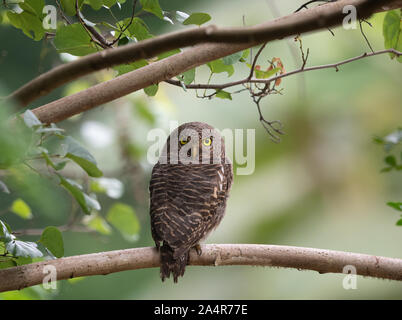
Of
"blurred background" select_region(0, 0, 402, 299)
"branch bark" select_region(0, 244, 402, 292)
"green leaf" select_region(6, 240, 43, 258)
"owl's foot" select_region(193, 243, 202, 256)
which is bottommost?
"green leaf" select_region(6, 240, 43, 258)

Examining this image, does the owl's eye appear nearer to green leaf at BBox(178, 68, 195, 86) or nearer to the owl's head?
the owl's head

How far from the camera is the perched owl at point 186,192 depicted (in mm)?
1543

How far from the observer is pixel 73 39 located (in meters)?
1.24

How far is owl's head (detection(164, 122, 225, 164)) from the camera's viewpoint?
6.29 feet

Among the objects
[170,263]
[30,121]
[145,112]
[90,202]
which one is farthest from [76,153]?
[145,112]

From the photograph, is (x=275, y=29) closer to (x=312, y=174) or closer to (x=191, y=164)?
(x=191, y=164)

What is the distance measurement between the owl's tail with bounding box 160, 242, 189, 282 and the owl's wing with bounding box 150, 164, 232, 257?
0.05 feet

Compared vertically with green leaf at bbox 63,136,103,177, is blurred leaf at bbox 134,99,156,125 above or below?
above

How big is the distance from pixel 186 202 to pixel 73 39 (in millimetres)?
657

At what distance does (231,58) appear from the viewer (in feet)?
4.42

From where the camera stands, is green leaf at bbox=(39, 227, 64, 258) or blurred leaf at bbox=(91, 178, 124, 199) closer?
green leaf at bbox=(39, 227, 64, 258)

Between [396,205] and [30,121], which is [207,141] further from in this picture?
[30,121]

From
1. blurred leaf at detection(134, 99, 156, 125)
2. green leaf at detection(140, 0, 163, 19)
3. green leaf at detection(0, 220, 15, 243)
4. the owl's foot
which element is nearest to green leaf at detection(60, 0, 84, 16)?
green leaf at detection(140, 0, 163, 19)

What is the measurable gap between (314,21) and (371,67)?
5.28m
